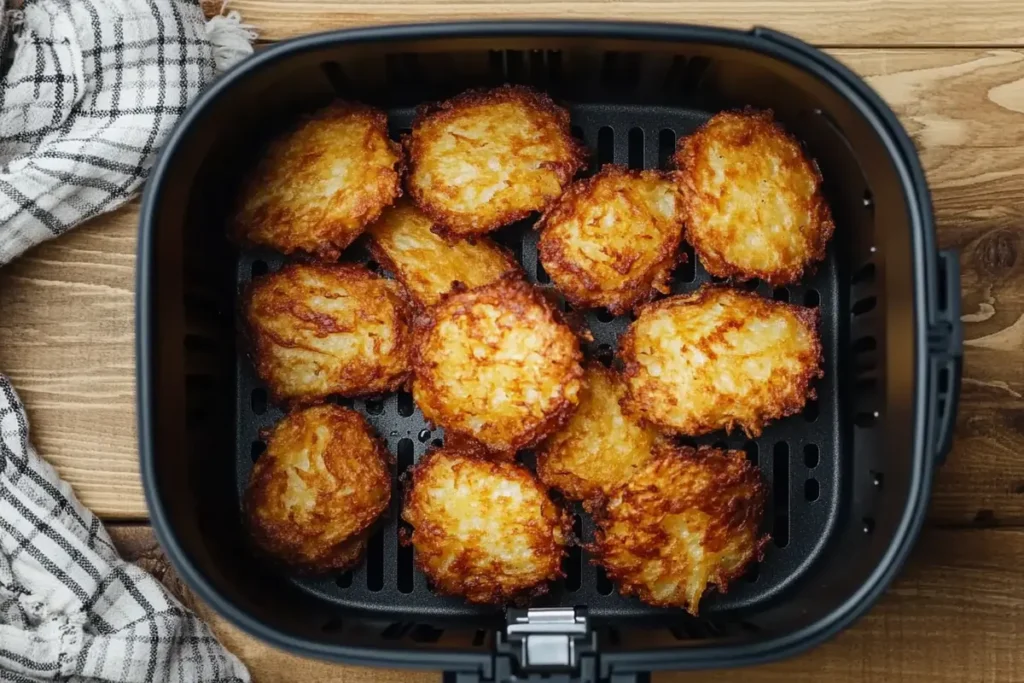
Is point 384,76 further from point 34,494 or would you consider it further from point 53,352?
point 34,494

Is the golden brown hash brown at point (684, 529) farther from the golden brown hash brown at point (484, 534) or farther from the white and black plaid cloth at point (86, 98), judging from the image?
the white and black plaid cloth at point (86, 98)

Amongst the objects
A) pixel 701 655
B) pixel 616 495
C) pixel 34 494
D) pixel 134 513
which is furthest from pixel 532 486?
pixel 34 494

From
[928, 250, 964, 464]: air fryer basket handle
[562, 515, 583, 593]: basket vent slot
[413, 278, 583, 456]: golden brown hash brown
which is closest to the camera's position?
[928, 250, 964, 464]: air fryer basket handle

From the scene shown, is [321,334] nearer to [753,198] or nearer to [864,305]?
[753,198]

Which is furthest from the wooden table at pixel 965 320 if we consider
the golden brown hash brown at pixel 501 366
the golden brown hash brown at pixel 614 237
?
the golden brown hash brown at pixel 501 366

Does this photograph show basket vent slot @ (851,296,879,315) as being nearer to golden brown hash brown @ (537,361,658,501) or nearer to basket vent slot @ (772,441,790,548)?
basket vent slot @ (772,441,790,548)

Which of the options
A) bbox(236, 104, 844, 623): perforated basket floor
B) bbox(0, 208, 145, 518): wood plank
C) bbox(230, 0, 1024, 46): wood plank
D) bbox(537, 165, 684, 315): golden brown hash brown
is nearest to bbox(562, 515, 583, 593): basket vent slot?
bbox(236, 104, 844, 623): perforated basket floor

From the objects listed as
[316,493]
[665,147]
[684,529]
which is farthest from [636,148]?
[316,493]
